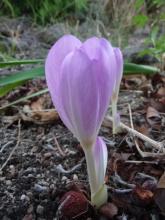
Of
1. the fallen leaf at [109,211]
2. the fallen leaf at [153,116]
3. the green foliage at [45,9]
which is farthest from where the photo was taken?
the green foliage at [45,9]

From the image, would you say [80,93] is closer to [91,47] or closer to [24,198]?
[91,47]

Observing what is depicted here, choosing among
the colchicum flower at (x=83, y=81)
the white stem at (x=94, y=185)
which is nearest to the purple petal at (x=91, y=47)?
the colchicum flower at (x=83, y=81)

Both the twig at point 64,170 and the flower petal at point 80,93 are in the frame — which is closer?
the flower petal at point 80,93

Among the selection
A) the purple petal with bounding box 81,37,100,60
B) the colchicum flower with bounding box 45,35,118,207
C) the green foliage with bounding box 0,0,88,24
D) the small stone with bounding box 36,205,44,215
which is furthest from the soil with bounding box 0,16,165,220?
the green foliage with bounding box 0,0,88,24

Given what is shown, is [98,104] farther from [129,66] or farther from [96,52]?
[129,66]

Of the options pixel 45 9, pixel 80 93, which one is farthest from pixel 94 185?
pixel 45 9

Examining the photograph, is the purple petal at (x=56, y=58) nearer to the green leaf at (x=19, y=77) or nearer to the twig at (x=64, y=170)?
the twig at (x=64, y=170)

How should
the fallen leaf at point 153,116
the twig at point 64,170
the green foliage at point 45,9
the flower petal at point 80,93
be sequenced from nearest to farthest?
the flower petal at point 80,93
the twig at point 64,170
the fallen leaf at point 153,116
the green foliage at point 45,9
